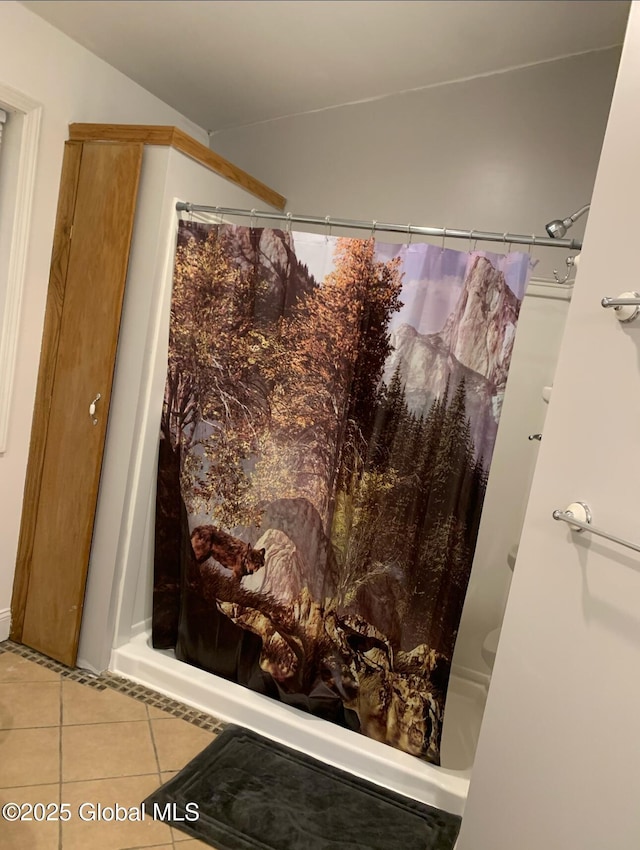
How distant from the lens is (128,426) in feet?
7.00

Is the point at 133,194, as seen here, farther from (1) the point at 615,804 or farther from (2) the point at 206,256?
(1) the point at 615,804

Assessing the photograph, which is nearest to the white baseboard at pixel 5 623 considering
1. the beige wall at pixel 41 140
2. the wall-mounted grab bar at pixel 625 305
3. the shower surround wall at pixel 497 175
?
the beige wall at pixel 41 140

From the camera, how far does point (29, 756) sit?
5.80ft

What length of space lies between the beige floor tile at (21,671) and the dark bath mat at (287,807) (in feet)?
2.15

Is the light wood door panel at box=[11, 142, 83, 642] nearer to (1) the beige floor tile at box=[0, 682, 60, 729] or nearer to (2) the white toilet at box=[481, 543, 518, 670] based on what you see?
(1) the beige floor tile at box=[0, 682, 60, 729]

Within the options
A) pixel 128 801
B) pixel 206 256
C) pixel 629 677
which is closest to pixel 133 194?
pixel 206 256

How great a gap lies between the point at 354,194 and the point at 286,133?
0.46 m

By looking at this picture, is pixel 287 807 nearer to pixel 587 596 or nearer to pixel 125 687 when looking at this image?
pixel 125 687

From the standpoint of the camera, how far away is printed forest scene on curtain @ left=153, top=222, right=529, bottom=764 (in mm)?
1829

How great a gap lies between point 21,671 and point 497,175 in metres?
2.51

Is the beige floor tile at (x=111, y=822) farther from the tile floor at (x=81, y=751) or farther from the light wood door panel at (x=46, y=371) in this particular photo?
the light wood door panel at (x=46, y=371)

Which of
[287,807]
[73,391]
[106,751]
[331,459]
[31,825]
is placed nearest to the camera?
[31,825]

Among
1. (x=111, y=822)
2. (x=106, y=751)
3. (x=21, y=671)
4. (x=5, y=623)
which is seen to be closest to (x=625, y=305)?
(x=111, y=822)

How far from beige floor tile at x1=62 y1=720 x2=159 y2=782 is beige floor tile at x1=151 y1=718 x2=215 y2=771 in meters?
0.03
